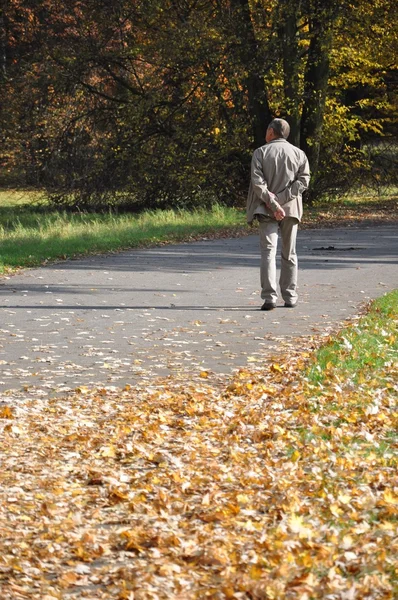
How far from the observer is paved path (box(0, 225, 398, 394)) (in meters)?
8.78

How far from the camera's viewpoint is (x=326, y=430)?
661 centimetres

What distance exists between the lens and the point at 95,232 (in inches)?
827

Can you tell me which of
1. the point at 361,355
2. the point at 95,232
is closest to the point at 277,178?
the point at 361,355

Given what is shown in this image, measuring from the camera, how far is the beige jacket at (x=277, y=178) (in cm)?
1164

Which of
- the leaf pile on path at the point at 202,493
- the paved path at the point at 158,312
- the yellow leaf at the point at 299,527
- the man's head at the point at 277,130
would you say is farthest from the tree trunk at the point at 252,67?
the yellow leaf at the point at 299,527

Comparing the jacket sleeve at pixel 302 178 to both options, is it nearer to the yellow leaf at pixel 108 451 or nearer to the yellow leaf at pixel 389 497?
the yellow leaf at pixel 108 451

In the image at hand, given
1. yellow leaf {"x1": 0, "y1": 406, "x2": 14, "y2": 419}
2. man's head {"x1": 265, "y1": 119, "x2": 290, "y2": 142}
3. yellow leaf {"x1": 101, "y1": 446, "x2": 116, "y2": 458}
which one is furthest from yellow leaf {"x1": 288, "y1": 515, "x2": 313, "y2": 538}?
man's head {"x1": 265, "y1": 119, "x2": 290, "y2": 142}

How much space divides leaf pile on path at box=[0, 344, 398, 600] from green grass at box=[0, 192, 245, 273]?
863 centimetres

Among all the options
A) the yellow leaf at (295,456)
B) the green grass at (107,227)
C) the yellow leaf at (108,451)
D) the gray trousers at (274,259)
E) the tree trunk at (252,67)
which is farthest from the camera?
the tree trunk at (252,67)

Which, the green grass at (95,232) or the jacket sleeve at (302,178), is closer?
the jacket sleeve at (302,178)

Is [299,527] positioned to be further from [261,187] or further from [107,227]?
[107,227]

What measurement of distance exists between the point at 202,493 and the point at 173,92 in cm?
2370

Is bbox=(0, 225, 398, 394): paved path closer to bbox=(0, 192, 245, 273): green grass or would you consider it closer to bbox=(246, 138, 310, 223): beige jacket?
bbox=(0, 192, 245, 273): green grass

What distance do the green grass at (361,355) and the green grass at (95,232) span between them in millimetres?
6735
